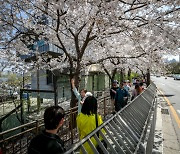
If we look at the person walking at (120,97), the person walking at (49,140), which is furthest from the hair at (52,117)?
the person walking at (120,97)

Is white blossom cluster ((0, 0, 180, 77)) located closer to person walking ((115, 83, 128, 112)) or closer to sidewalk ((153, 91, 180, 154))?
person walking ((115, 83, 128, 112))

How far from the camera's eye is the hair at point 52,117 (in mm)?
2439

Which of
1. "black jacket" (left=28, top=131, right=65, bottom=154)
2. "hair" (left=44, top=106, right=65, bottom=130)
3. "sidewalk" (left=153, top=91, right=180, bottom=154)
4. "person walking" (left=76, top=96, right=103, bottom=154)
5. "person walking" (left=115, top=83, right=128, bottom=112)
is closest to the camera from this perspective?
"black jacket" (left=28, top=131, right=65, bottom=154)

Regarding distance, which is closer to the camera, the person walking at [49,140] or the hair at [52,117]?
the person walking at [49,140]

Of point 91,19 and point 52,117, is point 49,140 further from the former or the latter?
point 91,19

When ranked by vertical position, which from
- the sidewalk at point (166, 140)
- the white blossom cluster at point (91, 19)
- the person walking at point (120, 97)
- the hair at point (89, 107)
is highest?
the white blossom cluster at point (91, 19)

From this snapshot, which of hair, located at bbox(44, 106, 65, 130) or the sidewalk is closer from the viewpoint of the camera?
hair, located at bbox(44, 106, 65, 130)

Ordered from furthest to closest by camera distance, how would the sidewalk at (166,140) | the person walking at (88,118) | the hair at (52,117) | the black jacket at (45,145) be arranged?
the sidewalk at (166,140) → the person walking at (88,118) → the hair at (52,117) → the black jacket at (45,145)

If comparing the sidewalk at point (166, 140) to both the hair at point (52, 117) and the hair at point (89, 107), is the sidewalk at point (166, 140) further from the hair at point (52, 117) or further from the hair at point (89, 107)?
the hair at point (52, 117)

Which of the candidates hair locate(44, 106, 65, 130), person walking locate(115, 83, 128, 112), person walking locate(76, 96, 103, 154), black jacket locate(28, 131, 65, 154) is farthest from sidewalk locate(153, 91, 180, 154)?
black jacket locate(28, 131, 65, 154)

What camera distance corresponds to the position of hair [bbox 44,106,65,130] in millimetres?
2439

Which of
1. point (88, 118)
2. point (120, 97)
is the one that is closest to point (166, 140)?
point (120, 97)

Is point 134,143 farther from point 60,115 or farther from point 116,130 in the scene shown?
point 60,115

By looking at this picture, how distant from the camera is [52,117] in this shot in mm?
2498
